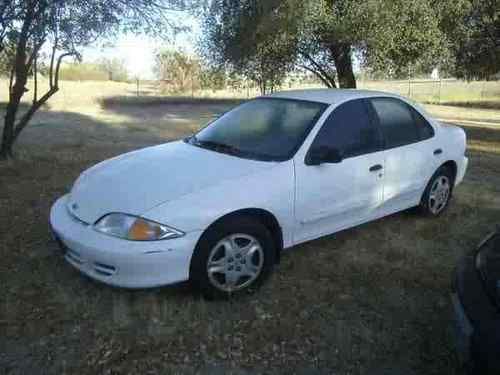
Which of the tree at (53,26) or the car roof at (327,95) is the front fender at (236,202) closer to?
the car roof at (327,95)

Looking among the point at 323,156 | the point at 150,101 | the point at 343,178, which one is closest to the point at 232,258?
the point at 323,156

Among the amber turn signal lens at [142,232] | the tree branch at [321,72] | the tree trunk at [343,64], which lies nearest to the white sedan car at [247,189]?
the amber turn signal lens at [142,232]

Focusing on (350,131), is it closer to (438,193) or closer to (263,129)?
(263,129)

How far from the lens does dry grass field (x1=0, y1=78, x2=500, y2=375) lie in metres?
2.70

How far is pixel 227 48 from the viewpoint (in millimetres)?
11125

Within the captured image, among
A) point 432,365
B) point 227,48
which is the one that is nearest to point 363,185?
point 432,365

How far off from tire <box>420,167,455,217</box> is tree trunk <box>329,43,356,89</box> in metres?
6.75

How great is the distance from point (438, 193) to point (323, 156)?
2093 mm

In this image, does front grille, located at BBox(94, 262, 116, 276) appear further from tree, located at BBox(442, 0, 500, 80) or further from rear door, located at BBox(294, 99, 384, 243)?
tree, located at BBox(442, 0, 500, 80)

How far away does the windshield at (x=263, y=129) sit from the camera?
3.68 m

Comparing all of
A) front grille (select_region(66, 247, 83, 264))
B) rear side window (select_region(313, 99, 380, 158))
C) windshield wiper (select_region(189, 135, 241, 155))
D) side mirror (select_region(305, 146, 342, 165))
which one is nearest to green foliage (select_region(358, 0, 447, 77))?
rear side window (select_region(313, 99, 380, 158))

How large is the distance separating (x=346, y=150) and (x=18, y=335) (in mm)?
2765

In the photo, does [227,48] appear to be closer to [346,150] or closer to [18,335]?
[346,150]

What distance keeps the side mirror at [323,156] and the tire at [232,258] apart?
25.9 inches
